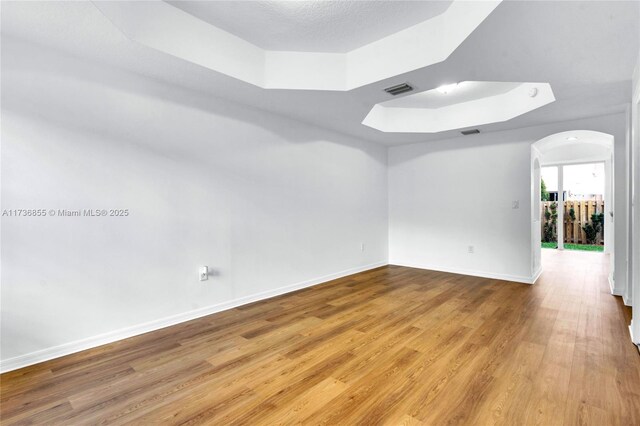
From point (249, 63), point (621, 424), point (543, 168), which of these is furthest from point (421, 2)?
point (543, 168)

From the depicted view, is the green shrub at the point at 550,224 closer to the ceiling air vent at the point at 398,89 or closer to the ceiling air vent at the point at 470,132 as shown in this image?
the ceiling air vent at the point at 470,132

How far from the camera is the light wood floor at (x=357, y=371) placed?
169 cm

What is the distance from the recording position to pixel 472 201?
5020 millimetres

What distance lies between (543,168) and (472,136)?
5.34 metres

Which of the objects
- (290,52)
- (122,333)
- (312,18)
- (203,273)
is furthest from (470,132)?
(122,333)

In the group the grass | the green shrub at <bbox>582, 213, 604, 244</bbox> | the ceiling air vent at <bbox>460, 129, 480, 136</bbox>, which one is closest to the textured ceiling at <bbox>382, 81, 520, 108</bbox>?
the ceiling air vent at <bbox>460, 129, 480, 136</bbox>

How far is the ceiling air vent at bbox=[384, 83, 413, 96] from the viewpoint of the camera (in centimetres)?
301

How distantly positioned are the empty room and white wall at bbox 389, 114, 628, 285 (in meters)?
0.11

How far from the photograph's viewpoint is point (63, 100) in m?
2.38

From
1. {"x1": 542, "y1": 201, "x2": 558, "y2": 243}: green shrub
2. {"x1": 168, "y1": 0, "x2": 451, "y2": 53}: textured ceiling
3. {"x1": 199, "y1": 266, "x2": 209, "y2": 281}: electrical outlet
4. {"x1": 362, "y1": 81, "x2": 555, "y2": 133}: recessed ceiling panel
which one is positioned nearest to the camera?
{"x1": 168, "y1": 0, "x2": 451, "y2": 53}: textured ceiling

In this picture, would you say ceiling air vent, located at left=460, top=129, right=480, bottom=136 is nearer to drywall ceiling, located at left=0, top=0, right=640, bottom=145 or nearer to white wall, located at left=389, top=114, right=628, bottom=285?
white wall, located at left=389, top=114, right=628, bottom=285

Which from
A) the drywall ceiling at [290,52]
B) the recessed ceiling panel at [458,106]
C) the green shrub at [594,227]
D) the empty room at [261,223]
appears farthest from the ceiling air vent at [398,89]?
the green shrub at [594,227]

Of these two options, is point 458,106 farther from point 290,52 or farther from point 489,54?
point 290,52

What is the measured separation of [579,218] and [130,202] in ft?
34.5
